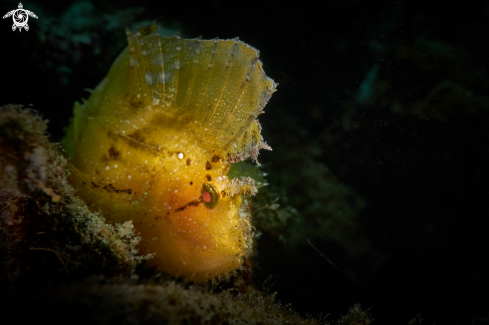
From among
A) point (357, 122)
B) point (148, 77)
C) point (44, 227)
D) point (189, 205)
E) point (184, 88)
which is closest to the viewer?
point (44, 227)

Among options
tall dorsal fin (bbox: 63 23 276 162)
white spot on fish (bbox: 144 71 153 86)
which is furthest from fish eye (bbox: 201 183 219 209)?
white spot on fish (bbox: 144 71 153 86)

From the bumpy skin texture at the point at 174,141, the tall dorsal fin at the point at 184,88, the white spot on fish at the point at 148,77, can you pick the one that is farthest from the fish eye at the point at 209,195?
the white spot on fish at the point at 148,77

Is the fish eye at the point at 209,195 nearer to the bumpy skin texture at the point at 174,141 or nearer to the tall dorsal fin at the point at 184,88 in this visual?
the bumpy skin texture at the point at 174,141

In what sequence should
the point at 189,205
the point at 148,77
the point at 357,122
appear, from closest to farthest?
the point at 148,77 < the point at 189,205 < the point at 357,122

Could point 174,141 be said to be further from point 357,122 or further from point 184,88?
point 357,122

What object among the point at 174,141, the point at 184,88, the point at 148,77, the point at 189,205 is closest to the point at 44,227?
the point at 189,205
